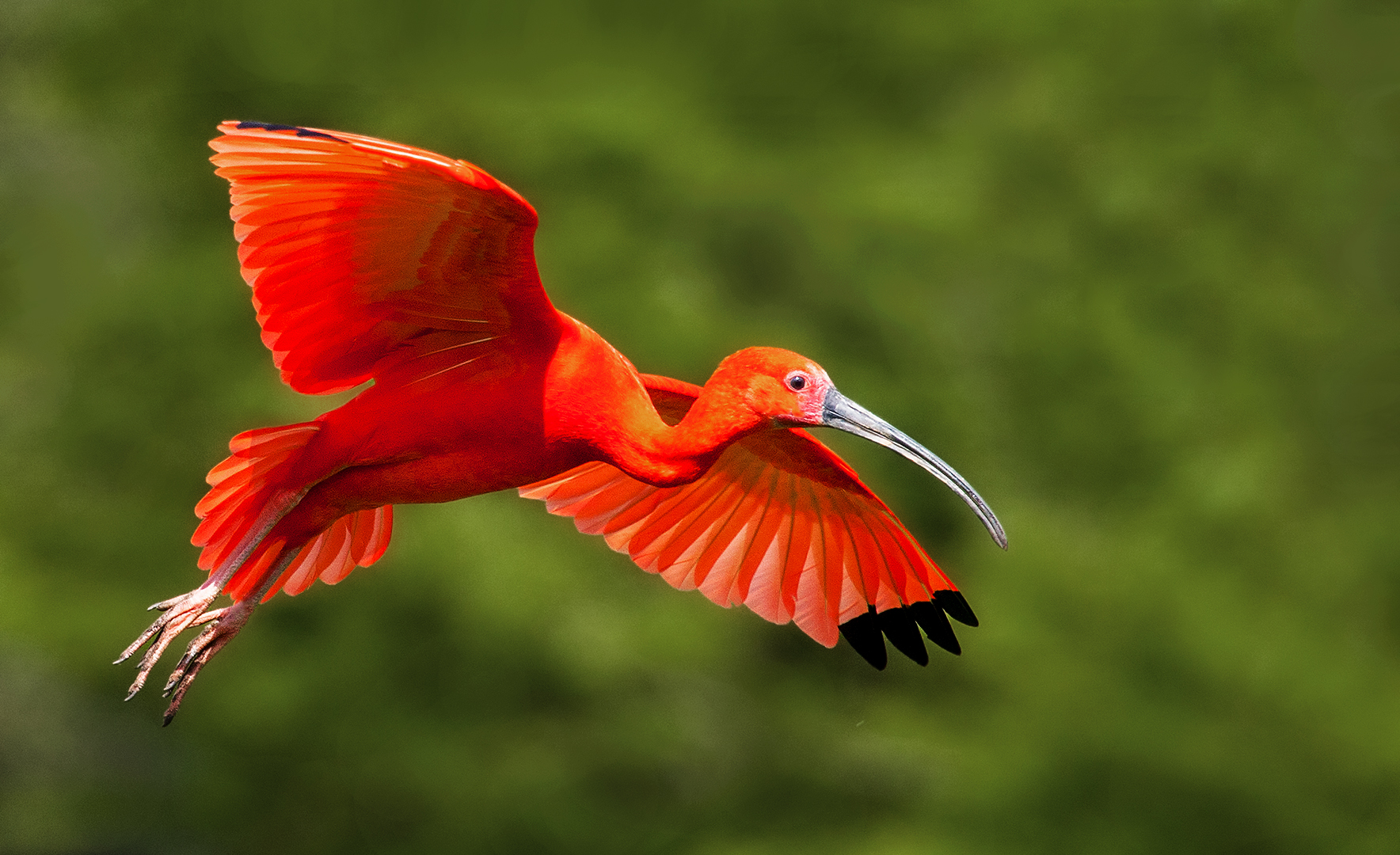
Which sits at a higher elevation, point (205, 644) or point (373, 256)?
point (373, 256)

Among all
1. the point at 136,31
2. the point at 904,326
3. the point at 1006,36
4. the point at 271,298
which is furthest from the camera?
the point at 1006,36

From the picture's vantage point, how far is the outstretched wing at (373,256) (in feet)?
12.8

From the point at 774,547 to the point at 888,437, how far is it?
1.17m

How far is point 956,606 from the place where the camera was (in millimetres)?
5441

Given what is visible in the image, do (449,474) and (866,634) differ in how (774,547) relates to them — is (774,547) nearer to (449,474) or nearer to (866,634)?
(866,634)

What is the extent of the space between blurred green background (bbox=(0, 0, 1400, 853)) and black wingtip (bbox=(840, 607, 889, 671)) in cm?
699

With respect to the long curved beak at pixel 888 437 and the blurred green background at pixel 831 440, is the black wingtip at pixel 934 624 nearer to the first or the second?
the long curved beak at pixel 888 437

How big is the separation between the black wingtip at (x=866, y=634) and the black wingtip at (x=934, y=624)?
0.13 meters

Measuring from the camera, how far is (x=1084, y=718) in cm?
1273

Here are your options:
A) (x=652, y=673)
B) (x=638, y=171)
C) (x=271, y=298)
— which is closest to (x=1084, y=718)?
(x=652, y=673)

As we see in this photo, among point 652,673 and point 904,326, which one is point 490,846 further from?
point 904,326

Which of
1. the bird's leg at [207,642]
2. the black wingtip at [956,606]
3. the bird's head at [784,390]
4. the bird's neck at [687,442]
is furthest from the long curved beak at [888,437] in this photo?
the bird's leg at [207,642]

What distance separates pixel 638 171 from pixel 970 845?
6.48 m

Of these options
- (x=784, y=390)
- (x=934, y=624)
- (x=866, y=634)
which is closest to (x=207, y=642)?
(x=784, y=390)
